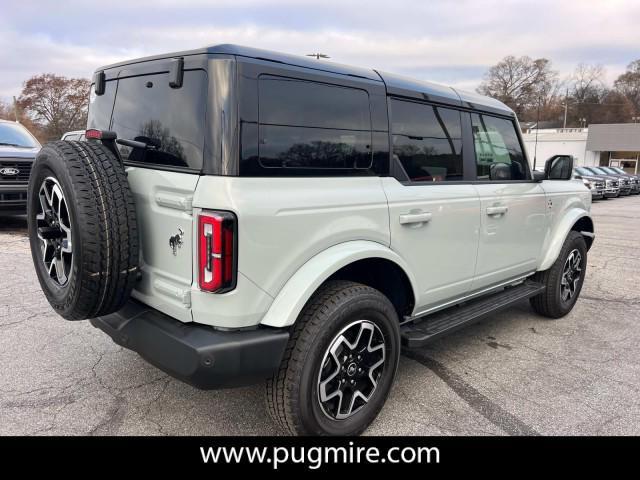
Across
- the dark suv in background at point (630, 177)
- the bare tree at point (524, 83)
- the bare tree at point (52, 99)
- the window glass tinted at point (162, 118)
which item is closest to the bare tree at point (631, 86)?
the bare tree at point (524, 83)

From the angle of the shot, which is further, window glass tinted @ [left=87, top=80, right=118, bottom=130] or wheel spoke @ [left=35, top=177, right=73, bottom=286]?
window glass tinted @ [left=87, top=80, right=118, bottom=130]

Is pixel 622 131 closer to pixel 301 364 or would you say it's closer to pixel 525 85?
pixel 525 85

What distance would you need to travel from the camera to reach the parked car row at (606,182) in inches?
824

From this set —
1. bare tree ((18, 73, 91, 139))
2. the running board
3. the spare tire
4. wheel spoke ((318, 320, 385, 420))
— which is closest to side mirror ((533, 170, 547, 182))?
the running board

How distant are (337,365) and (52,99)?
4999cm

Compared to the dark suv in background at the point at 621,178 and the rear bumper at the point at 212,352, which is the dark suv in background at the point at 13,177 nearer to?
the rear bumper at the point at 212,352

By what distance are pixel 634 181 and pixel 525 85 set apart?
5941cm

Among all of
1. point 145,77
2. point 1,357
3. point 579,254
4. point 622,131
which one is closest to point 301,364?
point 145,77

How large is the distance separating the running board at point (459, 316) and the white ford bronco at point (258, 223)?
3 centimetres

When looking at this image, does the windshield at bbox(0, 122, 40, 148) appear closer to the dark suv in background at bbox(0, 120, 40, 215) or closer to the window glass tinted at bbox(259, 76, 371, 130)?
the dark suv in background at bbox(0, 120, 40, 215)

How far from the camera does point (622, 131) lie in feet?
135

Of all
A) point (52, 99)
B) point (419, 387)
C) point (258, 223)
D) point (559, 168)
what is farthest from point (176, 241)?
point (52, 99)

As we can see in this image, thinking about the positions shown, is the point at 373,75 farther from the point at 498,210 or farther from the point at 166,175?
the point at 498,210

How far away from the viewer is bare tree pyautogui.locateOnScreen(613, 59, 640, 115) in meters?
67.0
